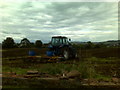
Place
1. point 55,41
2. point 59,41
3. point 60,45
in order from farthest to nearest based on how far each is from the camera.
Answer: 1. point 55,41
2. point 59,41
3. point 60,45

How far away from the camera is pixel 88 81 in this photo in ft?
24.1

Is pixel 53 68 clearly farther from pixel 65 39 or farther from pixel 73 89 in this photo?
pixel 65 39

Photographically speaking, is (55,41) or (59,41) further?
(55,41)

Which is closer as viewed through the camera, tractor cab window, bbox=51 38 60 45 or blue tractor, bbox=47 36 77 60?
blue tractor, bbox=47 36 77 60

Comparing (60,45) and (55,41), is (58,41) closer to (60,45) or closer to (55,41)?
(55,41)

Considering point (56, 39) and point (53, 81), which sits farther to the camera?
point (56, 39)

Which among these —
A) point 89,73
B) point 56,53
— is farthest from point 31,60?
point 89,73

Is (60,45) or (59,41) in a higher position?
(59,41)

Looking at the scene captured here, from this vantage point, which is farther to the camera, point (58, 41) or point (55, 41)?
point (55, 41)

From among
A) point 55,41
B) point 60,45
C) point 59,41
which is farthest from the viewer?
point 55,41

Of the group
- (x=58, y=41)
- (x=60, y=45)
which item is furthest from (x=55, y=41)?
(x=60, y=45)

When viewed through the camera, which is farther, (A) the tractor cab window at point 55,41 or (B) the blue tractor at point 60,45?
(A) the tractor cab window at point 55,41

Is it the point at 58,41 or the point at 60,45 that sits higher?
the point at 58,41

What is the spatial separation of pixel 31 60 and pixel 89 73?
28.9 ft
